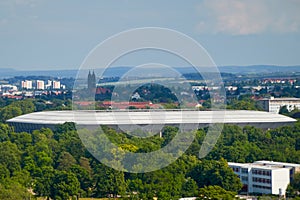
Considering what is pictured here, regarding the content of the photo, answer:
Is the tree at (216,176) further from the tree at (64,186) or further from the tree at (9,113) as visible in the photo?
the tree at (9,113)

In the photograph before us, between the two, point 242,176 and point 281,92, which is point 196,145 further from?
point 281,92

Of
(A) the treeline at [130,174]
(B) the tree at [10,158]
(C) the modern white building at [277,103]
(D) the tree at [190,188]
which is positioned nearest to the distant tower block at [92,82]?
(C) the modern white building at [277,103]

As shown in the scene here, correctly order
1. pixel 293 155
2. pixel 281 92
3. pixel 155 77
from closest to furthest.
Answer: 1. pixel 293 155
2. pixel 155 77
3. pixel 281 92

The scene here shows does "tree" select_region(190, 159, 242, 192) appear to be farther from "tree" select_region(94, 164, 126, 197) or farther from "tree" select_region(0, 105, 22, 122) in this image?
"tree" select_region(0, 105, 22, 122)

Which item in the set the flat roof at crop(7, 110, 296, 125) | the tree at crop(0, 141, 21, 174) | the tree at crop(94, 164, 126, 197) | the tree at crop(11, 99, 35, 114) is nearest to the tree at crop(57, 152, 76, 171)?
the tree at crop(0, 141, 21, 174)

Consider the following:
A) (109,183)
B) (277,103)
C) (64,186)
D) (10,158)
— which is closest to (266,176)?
(109,183)

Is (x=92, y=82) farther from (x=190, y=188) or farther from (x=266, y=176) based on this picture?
(x=190, y=188)

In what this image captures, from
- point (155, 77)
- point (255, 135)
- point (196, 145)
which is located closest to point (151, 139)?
point (196, 145)
